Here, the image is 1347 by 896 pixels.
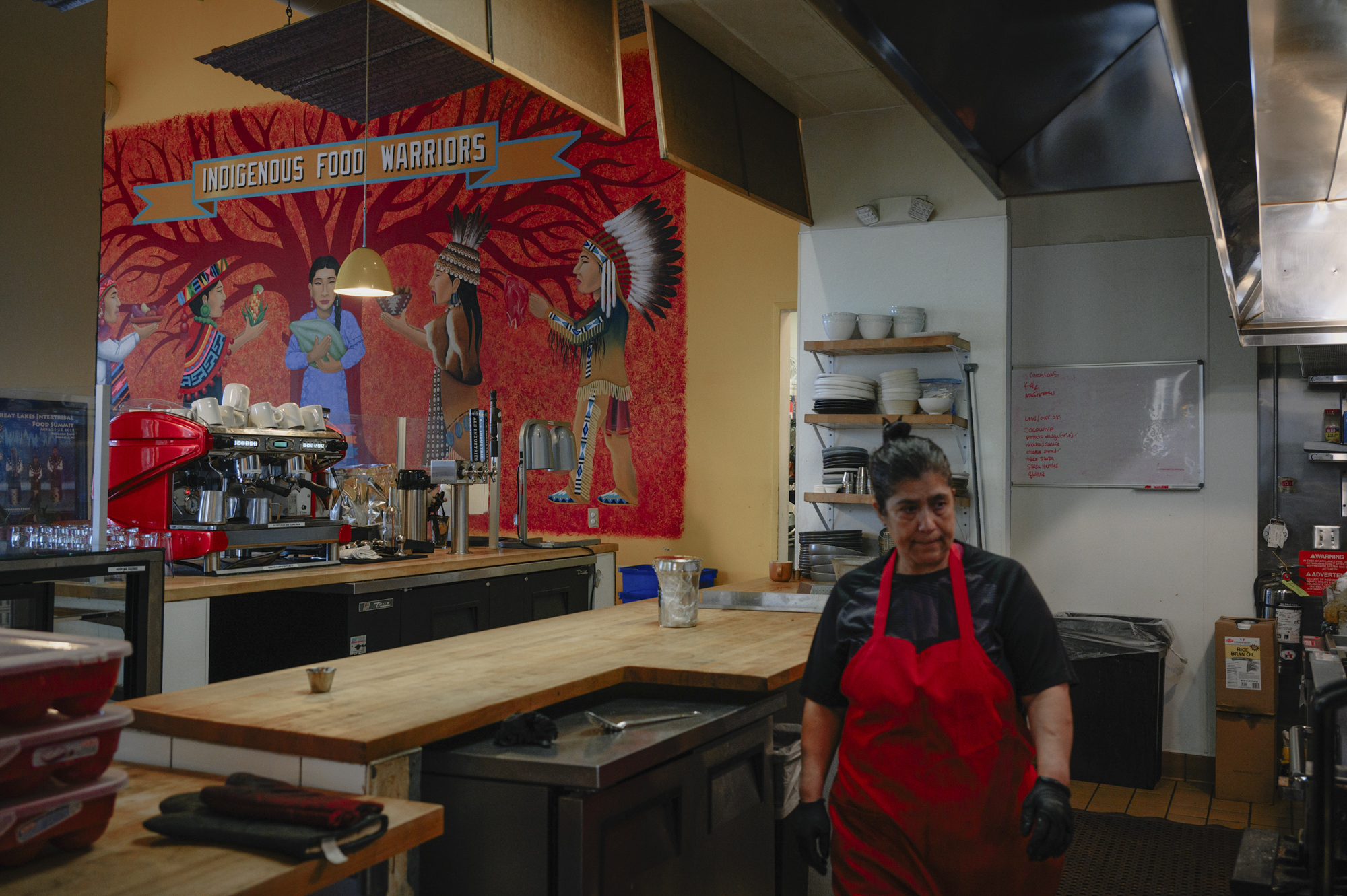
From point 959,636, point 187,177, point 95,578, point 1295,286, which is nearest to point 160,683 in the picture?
point 95,578

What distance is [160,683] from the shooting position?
3.48 meters

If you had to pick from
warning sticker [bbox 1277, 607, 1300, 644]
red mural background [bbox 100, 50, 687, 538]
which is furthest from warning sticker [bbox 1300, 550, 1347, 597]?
red mural background [bbox 100, 50, 687, 538]

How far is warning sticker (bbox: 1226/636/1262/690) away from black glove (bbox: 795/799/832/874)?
3.45 m

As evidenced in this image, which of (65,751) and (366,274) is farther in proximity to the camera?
(366,274)

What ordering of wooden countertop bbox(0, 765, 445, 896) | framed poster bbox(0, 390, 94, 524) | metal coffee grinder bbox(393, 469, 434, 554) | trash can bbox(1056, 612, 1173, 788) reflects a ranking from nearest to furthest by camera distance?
1. wooden countertop bbox(0, 765, 445, 896)
2. framed poster bbox(0, 390, 94, 524)
3. trash can bbox(1056, 612, 1173, 788)
4. metal coffee grinder bbox(393, 469, 434, 554)

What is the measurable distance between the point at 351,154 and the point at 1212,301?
19.1ft

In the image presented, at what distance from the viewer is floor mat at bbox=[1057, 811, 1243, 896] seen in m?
3.73

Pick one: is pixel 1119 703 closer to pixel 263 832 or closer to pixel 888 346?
pixel 888 346

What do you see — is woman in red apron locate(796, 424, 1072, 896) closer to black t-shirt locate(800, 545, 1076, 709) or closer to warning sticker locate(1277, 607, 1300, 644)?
black t-shirt locate(800, 545, 1076, 709)

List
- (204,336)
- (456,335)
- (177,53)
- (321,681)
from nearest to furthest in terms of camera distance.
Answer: (321,681) → (456,335) → (204,336) → (177,53)

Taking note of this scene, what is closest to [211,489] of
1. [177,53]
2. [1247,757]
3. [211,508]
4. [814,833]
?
[211,508]

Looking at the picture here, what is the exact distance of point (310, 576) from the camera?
429 centimetres

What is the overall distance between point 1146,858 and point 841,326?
2.44 m

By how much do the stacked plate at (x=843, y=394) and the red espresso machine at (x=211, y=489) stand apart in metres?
2.25
